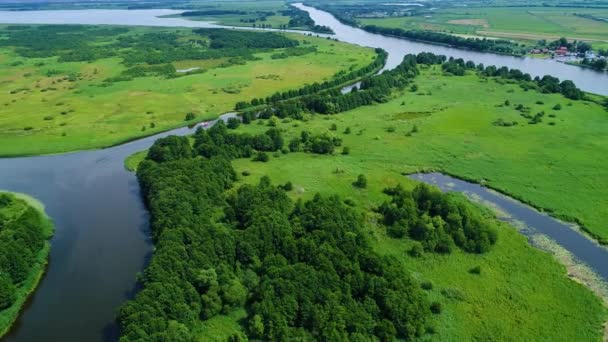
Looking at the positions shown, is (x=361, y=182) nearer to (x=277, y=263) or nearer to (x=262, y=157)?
(x=262, y=157)

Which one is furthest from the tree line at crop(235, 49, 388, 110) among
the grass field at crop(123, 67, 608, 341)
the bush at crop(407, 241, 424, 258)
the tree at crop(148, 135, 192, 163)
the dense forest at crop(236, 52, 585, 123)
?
the bush at crop(407, 241, 424, 258)

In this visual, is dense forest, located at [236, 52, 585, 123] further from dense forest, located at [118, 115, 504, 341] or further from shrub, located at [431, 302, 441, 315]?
shrub, located at [431, 302, 441, 315]

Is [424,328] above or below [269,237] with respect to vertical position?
below

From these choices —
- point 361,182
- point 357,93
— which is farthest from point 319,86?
point 361,182

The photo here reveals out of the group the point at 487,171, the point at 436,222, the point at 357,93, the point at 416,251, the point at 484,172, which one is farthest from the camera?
the point at 357,93

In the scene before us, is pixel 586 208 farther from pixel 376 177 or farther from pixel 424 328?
pixel 424 328

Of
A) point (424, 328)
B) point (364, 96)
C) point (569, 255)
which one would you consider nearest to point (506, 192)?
point (569, 255)
